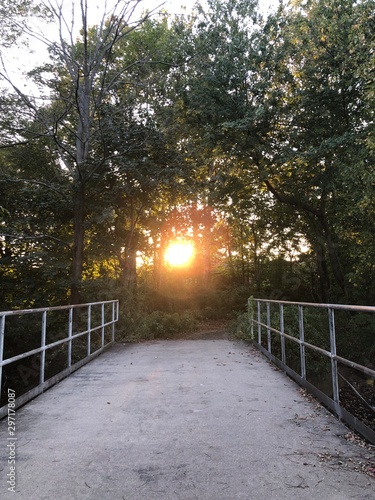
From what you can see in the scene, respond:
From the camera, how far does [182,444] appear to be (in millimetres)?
3131

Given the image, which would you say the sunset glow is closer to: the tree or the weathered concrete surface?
the tree

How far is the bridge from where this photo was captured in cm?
242

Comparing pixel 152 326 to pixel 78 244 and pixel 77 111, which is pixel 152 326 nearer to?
pixel 78 244

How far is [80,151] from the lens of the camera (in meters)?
12.2

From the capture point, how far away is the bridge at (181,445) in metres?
2.42

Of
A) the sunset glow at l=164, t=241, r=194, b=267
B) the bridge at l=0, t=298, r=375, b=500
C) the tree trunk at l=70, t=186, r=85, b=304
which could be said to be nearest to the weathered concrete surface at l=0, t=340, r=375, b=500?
the bridge at l=0, t=298, r=375, b=500

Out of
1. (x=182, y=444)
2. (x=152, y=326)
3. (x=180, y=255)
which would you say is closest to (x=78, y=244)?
(x=152, y=326)

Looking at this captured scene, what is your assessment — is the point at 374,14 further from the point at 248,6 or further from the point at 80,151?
the point at 80,151

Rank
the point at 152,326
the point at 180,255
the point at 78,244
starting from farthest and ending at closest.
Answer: the point at 180,255 → the point at 152,326 → the point at 78,244

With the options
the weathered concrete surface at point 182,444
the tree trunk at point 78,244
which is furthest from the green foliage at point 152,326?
the weathered concrete surface at point 182,444

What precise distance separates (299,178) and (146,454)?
13.9 meters

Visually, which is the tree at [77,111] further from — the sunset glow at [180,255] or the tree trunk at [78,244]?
the sunset glow at [180,255]

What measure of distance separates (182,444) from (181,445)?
1.0 inches

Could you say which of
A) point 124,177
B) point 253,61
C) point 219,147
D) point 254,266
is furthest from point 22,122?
point 254,266
